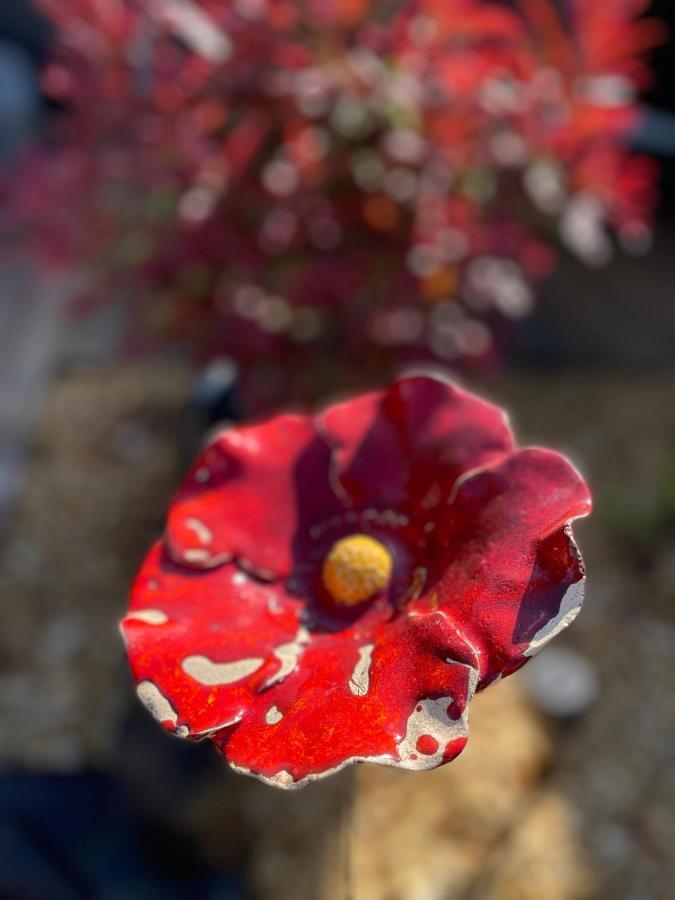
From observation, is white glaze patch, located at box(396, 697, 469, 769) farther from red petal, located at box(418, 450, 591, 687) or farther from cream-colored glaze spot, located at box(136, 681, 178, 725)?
cream-colored glaze spot, located at box(136, 681, 178, 725)

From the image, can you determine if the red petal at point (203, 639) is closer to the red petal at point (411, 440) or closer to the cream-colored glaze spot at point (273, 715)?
the cream-colored glaze spot at point (273, 715)

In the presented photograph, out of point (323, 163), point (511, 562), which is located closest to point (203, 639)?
point (511, 562)

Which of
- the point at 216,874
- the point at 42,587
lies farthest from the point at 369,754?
the point at 42,587

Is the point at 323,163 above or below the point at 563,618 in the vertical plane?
below

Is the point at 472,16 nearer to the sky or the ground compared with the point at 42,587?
nearer to the sky

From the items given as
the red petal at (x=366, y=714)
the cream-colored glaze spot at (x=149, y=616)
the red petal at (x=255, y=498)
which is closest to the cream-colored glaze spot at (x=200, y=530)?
the red petal at (x=255, y=498)

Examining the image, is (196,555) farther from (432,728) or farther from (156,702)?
(432,728)

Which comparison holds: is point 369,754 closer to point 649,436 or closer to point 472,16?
point 472,16
